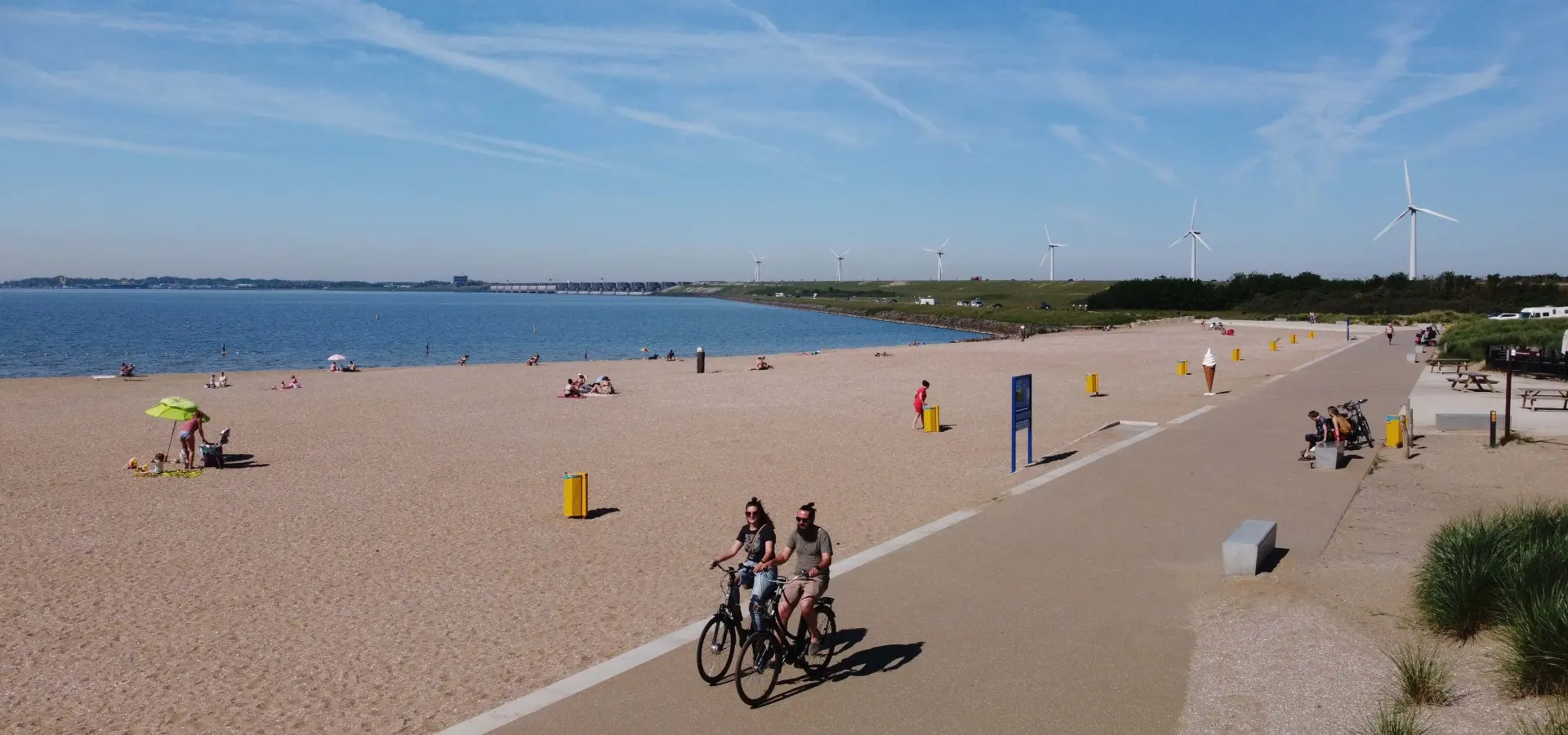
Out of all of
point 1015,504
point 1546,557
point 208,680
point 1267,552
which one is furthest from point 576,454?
point 1546,557

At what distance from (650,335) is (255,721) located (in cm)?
8640

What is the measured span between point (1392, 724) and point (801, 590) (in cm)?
367

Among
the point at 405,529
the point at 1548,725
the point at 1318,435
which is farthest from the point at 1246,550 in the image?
the point at 405,529

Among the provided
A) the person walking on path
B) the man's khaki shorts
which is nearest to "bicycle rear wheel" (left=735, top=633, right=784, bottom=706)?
the man's khaki shorts

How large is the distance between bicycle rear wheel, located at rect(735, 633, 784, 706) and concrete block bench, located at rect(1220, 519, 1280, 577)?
4.89m

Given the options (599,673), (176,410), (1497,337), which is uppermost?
(1497,337)

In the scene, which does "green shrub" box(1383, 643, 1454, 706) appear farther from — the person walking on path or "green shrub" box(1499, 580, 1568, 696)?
the person walking on path

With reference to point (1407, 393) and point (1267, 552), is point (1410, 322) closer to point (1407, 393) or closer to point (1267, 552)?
point (1407, 393)

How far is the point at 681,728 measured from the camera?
6488 mm

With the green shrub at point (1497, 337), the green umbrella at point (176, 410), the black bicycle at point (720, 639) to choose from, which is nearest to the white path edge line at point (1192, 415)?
the black bicycle at point (720, 639)

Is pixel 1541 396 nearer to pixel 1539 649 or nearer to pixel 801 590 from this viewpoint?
pixel 1539 649

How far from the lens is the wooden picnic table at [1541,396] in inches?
808

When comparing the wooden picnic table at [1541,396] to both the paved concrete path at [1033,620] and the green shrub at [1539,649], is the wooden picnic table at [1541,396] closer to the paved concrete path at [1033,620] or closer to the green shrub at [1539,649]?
the paved concrete path at [1033,620]

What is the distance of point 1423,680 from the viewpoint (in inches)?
252
